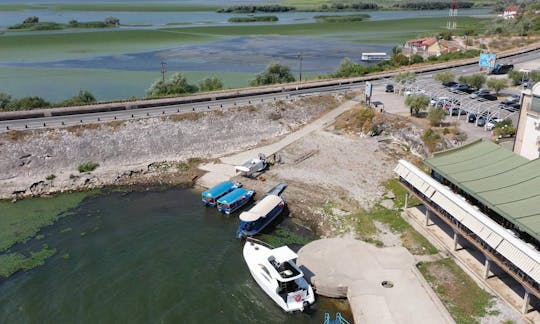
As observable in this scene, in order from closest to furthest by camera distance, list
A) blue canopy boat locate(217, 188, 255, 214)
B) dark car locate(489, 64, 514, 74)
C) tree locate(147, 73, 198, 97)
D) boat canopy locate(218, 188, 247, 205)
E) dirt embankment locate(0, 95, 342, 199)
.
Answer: blue canopy boat locate(217, 188, 255, 214) → boat canopy locate(218, 188, 247, 205) → dirt embankment locate(0, 95, 342, 199) → tree locate(147, 73, 198, 97) → dark car locate(489, 64, 514, 74)

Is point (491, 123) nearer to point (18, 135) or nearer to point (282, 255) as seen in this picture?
point (282, 255)

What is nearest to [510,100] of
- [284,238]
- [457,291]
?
[457,291]

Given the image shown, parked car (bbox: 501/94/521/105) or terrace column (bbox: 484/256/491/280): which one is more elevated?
parked car (bbox: 501/94/521/105)

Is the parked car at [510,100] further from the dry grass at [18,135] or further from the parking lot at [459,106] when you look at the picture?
the dry grass at [18,135]

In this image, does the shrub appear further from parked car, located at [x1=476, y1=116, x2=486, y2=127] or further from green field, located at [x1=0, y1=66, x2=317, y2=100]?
parked car, located at [x1=476, y1=116, x2=486, y2=127]

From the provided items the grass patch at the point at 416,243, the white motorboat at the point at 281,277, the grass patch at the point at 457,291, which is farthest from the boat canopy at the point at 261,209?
the grass patch at the point at 457,291

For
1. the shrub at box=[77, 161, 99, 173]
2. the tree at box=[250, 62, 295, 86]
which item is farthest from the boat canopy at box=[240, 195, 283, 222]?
the tree at box=[250, 62, 295, 86]
